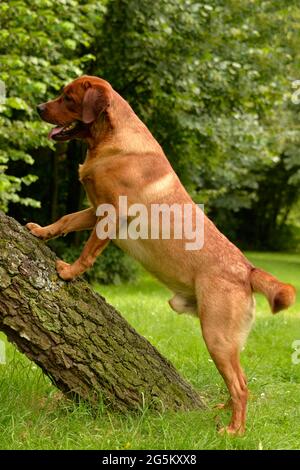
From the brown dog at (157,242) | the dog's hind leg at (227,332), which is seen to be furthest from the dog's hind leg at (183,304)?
the dog's hind leg at (227,332)

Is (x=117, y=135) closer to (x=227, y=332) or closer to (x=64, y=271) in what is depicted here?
(x=64, y=271)

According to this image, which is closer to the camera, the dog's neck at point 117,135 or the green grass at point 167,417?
the green grass at point 167,417

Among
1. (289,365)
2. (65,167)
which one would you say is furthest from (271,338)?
(65,167)

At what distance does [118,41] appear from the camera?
43.2 ft

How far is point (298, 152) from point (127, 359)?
2159 centimetres

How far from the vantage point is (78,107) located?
4105 millimetres

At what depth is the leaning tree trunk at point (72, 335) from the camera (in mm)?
3750

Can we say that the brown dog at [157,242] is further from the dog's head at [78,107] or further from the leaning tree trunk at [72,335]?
the leaning tree trunk at [72,335]

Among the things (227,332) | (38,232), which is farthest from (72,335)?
(227,332)

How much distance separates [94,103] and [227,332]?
1.62 meters

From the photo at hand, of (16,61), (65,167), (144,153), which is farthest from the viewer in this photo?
(65,167)

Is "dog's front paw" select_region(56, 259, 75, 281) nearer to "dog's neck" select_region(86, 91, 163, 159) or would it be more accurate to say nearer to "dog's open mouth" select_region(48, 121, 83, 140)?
"dog's neck" select_region(86, 91, 163, 159)
